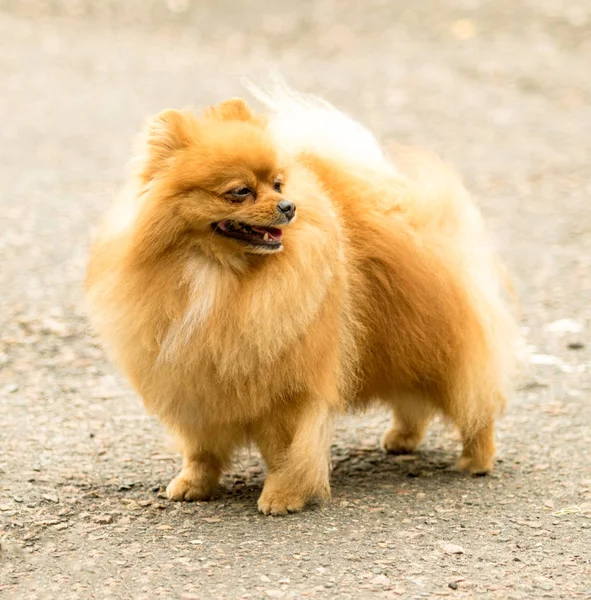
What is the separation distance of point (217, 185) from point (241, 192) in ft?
0.31

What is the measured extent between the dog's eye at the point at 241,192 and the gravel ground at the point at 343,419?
1373 mm

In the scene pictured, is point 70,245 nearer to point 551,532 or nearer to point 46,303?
point 46,303

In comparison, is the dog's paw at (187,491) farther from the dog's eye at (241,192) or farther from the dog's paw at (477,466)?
the dog's eye at (241,192)

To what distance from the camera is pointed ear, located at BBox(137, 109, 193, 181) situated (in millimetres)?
4031

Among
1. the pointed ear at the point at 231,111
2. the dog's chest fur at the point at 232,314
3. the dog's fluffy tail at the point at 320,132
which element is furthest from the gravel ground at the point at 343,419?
the pointed ear at the point at 231,111

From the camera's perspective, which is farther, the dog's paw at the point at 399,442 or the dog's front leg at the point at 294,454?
the dog's paw at the point at 399,442

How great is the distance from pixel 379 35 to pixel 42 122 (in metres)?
5.97

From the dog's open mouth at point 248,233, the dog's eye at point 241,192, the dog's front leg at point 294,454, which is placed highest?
the dog's eye at point 241,192

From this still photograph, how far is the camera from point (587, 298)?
305 inches

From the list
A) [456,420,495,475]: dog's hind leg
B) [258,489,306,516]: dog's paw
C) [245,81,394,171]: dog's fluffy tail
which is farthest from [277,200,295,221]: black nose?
[456,420,495,475]: dog's hind leg

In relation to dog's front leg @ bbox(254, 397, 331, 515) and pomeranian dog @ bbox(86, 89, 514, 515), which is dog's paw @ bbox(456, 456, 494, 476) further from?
dog's front leg @ bbox(254, 397, 331, 515)

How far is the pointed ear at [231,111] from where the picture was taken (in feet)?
13.9

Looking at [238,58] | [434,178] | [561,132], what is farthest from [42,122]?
[434,178]

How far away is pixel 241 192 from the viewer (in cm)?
397
